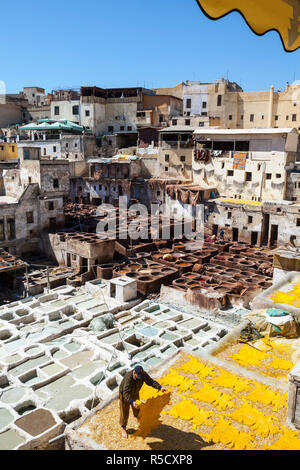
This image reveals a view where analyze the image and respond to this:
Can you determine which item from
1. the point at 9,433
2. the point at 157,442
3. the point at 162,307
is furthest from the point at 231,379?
the point at 162,307

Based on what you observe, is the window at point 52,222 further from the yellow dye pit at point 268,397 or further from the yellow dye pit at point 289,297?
the yellow dye pit at point 268,397

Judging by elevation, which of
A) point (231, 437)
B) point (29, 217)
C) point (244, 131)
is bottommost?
point (231, 437)

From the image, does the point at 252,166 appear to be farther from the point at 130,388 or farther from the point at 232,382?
the point at 130,388

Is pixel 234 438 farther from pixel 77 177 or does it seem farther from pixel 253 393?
pixel 77 177

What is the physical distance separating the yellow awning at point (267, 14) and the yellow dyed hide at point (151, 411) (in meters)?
5.44

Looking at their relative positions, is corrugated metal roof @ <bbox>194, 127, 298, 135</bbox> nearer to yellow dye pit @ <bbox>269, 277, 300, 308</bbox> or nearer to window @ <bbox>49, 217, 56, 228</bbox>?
window @ <bbox>49, 217, 56, 228</bbox>

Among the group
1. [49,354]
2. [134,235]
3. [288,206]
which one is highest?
[288,206]

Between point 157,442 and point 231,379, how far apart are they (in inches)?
96.7

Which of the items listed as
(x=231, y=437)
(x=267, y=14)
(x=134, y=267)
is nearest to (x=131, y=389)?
(x=231, y=437)

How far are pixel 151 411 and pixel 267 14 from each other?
5.92 m

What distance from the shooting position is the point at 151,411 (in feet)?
21.1

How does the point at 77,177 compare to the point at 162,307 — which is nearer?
the point at 162,307

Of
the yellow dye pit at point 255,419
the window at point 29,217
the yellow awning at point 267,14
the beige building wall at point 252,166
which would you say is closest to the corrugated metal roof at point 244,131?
Result: the beige building wall at point 252,166

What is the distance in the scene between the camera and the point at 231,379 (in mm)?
8414
